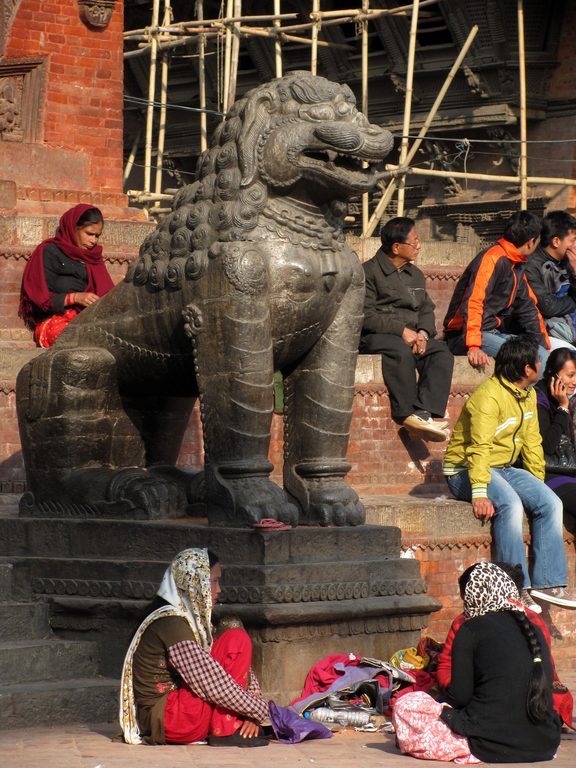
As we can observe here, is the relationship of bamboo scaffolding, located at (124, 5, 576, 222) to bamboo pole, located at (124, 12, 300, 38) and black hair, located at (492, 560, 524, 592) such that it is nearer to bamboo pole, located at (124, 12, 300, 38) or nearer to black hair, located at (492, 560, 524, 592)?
bamboo pole, located at (124, 12, 300, 38)

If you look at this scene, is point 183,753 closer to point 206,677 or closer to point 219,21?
point 206,677

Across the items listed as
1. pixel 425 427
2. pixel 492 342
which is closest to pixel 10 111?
pixel 492 342

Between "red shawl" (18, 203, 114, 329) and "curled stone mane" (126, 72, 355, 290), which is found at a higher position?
"curled stone mane" (126, 72, 355, 290)

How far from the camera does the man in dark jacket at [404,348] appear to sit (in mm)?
11648

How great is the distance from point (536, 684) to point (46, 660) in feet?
8.30

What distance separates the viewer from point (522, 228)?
12.5m

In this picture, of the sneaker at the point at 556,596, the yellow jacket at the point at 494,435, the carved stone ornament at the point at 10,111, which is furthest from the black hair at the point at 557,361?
the carved stone ornament at the point at 10,111

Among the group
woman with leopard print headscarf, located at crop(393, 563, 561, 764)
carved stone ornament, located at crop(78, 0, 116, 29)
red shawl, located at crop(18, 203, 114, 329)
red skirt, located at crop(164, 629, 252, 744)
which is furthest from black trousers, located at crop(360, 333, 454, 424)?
carved stone ornament, located at crop(78, 0, 116, 29)

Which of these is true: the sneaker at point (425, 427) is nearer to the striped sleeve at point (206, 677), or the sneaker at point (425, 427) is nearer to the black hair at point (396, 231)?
the black hair at point (396, 231)

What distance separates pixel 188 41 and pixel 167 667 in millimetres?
16355

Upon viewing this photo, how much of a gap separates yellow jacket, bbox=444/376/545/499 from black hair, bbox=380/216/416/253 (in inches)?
83.3

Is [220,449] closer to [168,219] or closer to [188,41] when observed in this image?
[168,219]

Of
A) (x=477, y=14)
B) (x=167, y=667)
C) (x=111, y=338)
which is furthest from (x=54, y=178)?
(x=477, y=14)

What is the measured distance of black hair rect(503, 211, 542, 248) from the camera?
12.5 metres
